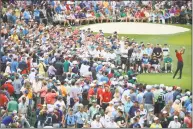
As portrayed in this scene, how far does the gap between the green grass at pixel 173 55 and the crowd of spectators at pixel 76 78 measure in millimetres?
488

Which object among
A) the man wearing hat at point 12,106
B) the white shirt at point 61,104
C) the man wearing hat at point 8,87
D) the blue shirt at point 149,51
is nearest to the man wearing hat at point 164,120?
the white shirt at point 61,104

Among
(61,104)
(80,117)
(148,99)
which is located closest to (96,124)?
(80,117)

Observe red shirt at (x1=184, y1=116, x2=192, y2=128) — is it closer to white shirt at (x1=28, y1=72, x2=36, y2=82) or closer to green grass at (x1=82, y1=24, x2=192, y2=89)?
green grass at (x1=82, y1=24, x2=192, y2=89)

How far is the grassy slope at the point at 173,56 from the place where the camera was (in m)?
22.6

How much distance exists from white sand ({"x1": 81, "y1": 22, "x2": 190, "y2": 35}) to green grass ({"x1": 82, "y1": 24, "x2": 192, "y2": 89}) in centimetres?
60

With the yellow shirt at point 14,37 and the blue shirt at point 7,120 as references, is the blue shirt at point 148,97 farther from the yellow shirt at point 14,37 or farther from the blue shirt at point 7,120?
the yellow shirt at point 14,37

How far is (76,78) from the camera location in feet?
69.2

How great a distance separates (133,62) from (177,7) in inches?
399

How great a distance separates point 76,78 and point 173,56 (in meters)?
5.27

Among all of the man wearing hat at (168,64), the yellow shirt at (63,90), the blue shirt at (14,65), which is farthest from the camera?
the man wearing hat at (168,64)

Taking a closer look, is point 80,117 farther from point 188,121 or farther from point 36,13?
point 36,13

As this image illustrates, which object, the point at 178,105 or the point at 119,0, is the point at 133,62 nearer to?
the point at 178,105

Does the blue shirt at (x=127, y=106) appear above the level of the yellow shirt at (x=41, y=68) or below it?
below

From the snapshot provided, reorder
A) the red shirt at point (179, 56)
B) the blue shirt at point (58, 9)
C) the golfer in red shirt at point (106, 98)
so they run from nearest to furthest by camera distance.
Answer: the golfer in red shirt at point (106, 98), the red shirt at point (179, 56), the blue shirt at point (58, 9)
